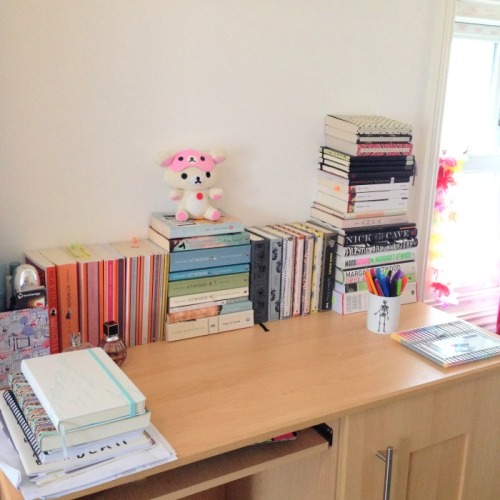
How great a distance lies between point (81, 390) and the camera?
42.5 inches

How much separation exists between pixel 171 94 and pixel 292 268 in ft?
1.75

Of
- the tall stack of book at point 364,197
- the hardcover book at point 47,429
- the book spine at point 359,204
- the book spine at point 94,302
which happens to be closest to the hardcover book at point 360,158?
the tall stack of book at point 364,197

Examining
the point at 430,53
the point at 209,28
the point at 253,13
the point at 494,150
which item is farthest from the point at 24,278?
the point at 494,150

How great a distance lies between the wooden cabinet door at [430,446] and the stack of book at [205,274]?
42 centimetres

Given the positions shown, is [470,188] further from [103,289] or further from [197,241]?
[103,289]

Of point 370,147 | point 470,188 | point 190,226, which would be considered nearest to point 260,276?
point 190,226

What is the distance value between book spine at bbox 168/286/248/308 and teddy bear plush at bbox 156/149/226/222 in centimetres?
18

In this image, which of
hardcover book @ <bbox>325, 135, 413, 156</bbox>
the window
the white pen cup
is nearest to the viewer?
the white pen cup

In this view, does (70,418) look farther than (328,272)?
No

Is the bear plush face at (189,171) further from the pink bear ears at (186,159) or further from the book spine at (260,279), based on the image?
the book spine at (260,279)

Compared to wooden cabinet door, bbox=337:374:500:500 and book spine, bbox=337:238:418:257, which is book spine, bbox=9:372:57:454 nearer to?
wooden cabinet door, bbox=337:374:500:500

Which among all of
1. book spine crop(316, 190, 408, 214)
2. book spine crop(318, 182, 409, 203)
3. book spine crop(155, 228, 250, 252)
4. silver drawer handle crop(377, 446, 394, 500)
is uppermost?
book spine crop(318, 182, 409, 203)

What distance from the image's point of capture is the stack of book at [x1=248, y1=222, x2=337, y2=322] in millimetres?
1630

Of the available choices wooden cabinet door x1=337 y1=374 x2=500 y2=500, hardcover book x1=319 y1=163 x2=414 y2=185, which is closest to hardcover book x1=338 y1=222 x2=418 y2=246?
hardcover book x1=319 y1=163 x2=414 y2=185
